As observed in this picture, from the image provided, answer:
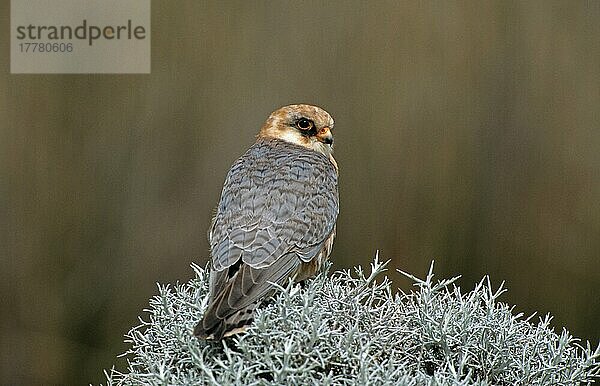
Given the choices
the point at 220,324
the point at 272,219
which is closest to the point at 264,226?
the point at 272,219

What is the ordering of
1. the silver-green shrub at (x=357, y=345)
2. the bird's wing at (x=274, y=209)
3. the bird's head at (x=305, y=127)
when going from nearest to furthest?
the silver-green shrub at (x=357, y=345) < the bird's wing at (x=274, y=209) < the bird's head at (x=305, y=127)

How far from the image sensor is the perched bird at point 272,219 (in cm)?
79

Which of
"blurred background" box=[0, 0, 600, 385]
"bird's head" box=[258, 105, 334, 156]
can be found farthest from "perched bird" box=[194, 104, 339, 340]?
"blurred background" box=[0, 0, 600, 385]

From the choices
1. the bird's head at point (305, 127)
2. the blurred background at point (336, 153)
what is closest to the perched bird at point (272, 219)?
the bird's head at point (305, 127)

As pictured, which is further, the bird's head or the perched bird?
the bird's head

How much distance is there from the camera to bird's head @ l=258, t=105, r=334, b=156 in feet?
3.64

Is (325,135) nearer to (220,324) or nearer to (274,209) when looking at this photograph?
(274,209)

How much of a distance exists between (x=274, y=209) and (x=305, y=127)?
0.22 metres

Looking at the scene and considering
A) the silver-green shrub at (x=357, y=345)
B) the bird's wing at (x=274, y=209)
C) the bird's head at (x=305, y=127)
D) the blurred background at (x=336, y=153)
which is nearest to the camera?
the silver-green shrub at (x=357, y=345)

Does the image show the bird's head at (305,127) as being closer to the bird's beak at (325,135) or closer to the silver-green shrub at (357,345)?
the bird's beak at (325,135)

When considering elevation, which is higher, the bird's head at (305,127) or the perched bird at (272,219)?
the bird's head at (305,127)

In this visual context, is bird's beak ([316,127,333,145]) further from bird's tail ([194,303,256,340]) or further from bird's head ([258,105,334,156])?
bird's tail ([194,303,256,340])

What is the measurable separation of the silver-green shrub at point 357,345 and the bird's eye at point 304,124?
0.31 m

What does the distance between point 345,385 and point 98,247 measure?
108 centimetres
